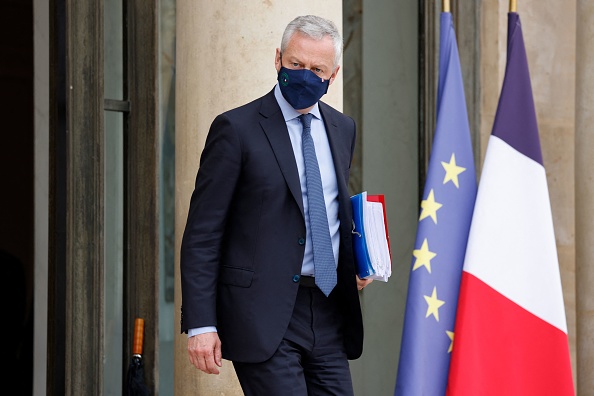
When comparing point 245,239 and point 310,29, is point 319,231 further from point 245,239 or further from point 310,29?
point 310,29

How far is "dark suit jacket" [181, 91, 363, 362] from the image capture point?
3098 mm

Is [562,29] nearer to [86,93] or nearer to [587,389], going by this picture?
[587,389]

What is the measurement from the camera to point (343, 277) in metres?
3.23

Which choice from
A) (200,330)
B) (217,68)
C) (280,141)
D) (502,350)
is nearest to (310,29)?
(280,141)

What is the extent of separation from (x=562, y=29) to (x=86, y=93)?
2670 millimetres

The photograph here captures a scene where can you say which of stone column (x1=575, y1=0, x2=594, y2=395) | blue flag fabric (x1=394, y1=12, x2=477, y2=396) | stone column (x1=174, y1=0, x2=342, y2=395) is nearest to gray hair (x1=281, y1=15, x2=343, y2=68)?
stone column (x1=174, y1=0, x2=342, y2=395)

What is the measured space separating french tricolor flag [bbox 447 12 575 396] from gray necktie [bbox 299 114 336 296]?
1.60m

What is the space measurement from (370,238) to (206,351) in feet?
1.94

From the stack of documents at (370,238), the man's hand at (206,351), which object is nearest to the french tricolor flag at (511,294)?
the stack of documents at (370,238)

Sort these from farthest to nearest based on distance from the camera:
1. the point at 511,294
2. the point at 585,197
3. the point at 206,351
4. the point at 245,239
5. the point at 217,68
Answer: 1. the point at 585,197
2. the point at 511,294
3. the point at 217,68
4. the point at 245,239
5. the point at 206,351

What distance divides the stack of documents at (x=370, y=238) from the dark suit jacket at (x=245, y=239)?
0.21ft

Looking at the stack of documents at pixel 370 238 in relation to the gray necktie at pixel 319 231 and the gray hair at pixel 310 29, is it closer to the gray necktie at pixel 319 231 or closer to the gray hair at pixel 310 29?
the gray necktie at pixel 319 231

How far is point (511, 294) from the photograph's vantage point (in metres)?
4.70
